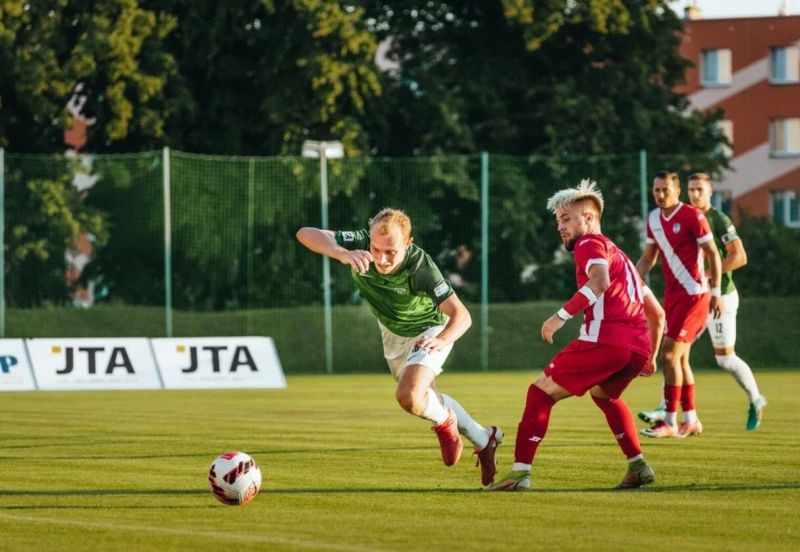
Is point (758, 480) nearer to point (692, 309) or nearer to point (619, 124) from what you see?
point (692, 309)

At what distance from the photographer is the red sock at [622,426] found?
32.9 ft

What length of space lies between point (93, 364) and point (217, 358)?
6.16 feet

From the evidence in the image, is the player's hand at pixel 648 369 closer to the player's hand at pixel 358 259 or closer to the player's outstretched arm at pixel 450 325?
the player's outstretched arm at pixel 450 325

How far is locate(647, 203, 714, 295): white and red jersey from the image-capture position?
14523 millimetres

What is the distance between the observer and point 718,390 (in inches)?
925

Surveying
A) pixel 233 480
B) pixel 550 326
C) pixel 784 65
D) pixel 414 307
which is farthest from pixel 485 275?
pixel 784 65

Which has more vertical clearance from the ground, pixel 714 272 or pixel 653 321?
pixel 653 321

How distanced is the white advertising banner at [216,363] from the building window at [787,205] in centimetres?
3147

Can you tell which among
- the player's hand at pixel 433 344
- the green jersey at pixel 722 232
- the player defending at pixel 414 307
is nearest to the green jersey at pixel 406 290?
the player defending at pixel 414 307

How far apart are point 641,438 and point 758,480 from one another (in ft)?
11.3

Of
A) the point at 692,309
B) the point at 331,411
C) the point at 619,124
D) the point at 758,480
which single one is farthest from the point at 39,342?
the point at 619,124

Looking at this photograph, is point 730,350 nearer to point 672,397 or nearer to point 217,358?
point 672,397

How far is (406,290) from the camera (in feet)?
34.0

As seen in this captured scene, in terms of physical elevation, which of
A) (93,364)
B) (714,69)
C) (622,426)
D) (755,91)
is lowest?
(93,364)
